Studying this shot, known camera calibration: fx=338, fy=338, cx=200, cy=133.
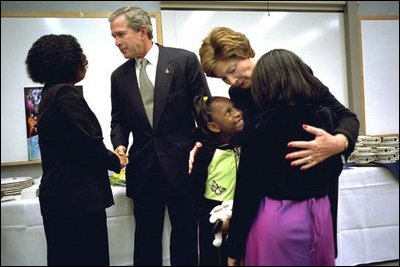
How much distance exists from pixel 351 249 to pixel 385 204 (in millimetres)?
226

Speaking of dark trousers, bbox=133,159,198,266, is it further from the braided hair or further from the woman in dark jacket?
the woman in dark jacket

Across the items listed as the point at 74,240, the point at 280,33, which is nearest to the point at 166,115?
the point at 74,240

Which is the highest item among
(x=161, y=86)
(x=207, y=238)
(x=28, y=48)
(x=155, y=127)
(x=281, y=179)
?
(x=28, y=48)

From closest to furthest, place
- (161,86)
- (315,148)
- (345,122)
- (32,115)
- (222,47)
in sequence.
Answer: (315,148) < (345,122) < (222,47) < (161,86) < (32,115)

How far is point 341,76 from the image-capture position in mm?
1770

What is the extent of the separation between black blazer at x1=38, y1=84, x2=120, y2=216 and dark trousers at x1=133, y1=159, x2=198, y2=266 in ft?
0.57

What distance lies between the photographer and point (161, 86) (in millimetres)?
928

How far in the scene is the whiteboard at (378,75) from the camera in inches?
57.5

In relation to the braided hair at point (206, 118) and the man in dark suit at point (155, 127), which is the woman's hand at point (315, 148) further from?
the man in dark suit at point (155, 127)

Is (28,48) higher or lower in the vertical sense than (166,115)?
higher

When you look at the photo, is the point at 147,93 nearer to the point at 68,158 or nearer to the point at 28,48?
the point at 68,158

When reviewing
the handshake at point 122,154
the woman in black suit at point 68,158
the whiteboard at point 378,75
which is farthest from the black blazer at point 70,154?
the whiteboard at point 378,75

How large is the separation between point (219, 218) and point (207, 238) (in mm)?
151

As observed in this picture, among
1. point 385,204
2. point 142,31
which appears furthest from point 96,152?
point 385,204
